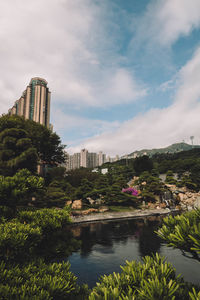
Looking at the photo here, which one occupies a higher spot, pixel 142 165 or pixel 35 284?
pixel 142 165

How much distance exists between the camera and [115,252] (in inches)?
554

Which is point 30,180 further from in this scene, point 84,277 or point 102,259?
point 102,259

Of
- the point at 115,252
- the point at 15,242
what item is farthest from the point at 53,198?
the point at 15,242

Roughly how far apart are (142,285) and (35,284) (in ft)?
6.27

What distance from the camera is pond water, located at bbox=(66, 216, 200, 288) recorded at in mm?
10836

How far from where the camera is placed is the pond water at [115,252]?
427 inches

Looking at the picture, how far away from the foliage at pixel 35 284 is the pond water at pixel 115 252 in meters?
7.07

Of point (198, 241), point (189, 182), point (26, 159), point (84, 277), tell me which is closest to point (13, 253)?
point (198, 241)

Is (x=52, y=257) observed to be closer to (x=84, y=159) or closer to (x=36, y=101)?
(x=36, y=101)

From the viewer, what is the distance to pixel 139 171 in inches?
2458

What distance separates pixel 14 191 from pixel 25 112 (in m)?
69.8

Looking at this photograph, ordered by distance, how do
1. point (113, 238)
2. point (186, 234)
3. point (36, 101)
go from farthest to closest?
1. point (36, 101)
2. point (113, 238)
3. point (186, 234)

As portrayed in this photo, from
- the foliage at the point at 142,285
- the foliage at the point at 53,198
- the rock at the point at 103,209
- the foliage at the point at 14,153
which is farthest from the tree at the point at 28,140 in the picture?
the foliage at the point at 142,285

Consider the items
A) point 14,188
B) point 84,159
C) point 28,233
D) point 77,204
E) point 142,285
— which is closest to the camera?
point 142,285
